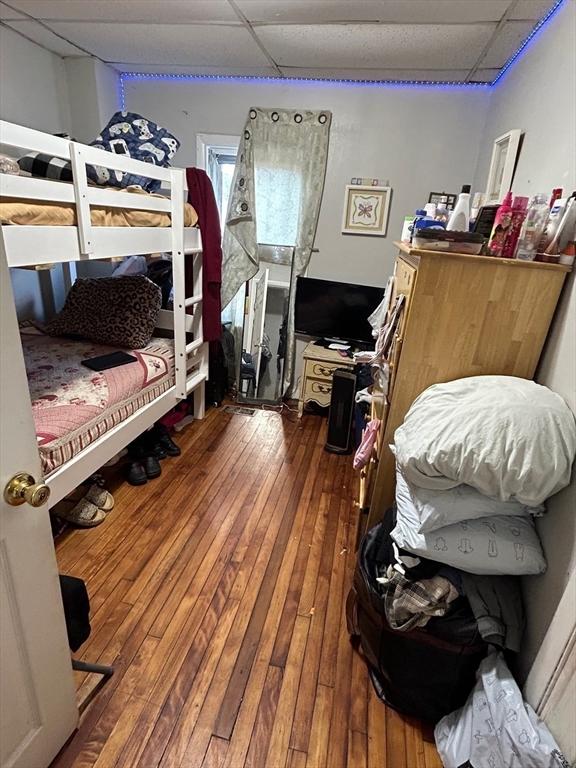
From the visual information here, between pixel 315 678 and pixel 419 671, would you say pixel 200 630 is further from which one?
pixel 419 671

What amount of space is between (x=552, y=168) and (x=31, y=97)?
3.18 m

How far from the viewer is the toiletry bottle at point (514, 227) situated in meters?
1.31

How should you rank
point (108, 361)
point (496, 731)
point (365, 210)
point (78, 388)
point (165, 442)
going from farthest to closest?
1. point (365, 210)
2. point (165, 442)
3. point (108, 361)
4. point (78, 388)
5. point (496, 731)

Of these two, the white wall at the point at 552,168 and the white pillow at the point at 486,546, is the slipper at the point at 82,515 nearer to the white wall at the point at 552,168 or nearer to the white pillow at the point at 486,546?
the white pillow at the point at 486,546

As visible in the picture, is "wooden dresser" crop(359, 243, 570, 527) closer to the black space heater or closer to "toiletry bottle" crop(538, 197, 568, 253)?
"toiletry bottle" crop(538, 197, 568, 253)

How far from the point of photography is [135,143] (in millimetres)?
2193

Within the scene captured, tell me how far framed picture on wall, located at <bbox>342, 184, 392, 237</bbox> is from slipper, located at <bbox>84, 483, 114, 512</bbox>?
245 cm

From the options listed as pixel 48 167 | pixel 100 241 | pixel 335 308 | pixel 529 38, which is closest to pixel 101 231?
pixel 100 241

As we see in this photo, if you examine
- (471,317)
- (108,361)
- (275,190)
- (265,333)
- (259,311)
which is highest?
(275,190)

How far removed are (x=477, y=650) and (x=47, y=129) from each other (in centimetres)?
389

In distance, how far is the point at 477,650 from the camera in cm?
119

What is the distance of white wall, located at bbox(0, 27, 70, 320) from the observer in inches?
100.0

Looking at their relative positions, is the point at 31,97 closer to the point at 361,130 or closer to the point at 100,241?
the point at 100,241

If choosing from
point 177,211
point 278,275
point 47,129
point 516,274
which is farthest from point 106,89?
point 516,274
